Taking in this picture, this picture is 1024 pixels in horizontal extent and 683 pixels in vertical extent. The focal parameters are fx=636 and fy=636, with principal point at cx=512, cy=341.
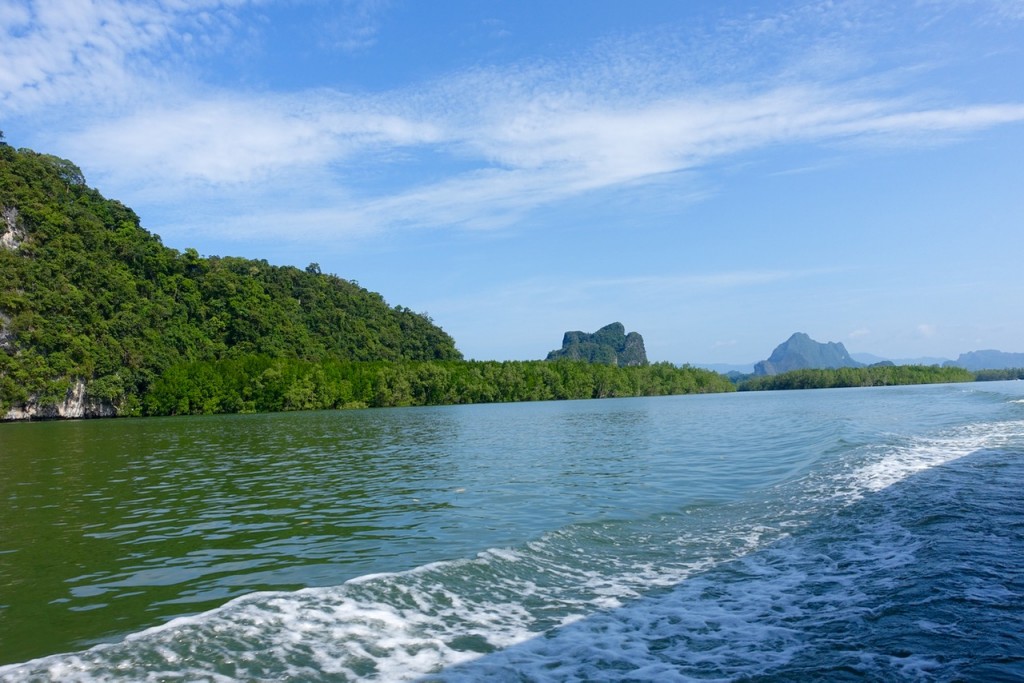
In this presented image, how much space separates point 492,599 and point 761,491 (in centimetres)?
1123

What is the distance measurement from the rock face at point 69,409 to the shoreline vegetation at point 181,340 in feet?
0.56

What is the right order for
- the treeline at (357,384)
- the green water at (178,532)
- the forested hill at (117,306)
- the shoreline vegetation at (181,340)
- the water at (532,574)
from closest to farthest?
the water at (532,574), the green water at (178,532), the forested hill at (117,306), the shoreline vegetation at (181,340), the treeline at (357,384)

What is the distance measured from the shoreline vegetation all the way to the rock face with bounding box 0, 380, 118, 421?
0.56 feet

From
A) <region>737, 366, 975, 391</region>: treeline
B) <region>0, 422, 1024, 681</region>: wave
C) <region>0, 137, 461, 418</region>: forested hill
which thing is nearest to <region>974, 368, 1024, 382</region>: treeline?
<region>737, 366, 975, 391</region>: treeline

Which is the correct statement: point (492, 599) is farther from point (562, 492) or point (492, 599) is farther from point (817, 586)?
point (562, 492)

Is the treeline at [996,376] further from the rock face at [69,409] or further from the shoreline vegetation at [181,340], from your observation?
the rock face at [69,409]

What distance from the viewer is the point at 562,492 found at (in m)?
18.1

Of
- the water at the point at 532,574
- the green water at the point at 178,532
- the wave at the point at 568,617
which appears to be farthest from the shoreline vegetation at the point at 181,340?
the wave at the point at 568,617

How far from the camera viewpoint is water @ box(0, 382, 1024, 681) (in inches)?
276

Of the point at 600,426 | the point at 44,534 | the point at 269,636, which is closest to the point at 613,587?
the point at 269,636

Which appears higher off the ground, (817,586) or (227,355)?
(227,355)

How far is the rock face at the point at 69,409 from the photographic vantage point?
Result: 87.0m

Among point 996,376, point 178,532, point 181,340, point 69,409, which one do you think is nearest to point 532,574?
point 178,532

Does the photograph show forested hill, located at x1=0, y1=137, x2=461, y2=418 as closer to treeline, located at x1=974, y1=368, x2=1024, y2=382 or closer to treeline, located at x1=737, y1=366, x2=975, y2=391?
treeline, located at x1=737, y1=366, x2=975, y2=391
